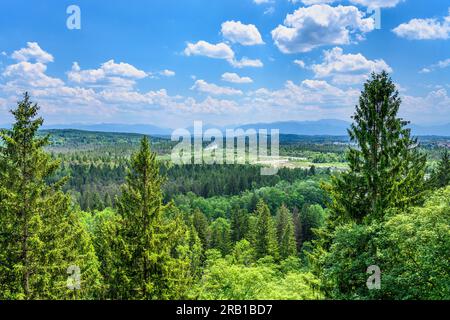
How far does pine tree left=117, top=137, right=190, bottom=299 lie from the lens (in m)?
16.6

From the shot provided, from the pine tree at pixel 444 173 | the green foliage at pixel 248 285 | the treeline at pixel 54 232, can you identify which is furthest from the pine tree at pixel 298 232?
the treeline at pixel 54 232

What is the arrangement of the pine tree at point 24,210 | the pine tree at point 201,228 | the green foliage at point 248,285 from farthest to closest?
the pine tree at point 201,228 < the pine tree at point 24,210 < the green foliage at point 248,285

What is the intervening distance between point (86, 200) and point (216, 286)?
302 feet

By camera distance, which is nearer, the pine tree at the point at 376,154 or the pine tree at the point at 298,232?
the pine tree at the point at 376,154

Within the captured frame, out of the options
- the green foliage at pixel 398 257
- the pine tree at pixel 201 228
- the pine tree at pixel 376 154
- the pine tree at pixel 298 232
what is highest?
the pine tree at pixel 376 154

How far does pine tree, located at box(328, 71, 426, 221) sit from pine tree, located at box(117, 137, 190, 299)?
30.7 feet

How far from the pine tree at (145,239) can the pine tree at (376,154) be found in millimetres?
9363

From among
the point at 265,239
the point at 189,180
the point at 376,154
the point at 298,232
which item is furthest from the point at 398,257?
the point at 189,180

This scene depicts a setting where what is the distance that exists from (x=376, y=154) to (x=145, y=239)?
12.1 m

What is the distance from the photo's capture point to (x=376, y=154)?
17.8m

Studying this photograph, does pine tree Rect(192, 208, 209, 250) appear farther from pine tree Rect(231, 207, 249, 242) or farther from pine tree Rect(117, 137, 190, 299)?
pine tree Rect(117, 137, 190, 299)

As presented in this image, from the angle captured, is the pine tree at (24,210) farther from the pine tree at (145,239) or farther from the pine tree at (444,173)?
the pine tree at (444,173)

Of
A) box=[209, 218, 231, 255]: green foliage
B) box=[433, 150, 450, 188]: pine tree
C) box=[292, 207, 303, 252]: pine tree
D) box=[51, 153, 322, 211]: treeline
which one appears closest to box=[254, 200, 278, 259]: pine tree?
box=[209, 218, 231, 255]: green foliage

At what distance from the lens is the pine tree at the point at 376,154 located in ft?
57.2
